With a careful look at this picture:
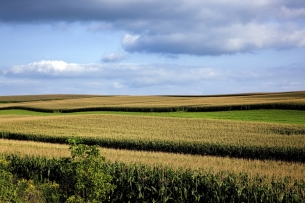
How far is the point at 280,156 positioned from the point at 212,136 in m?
6.31

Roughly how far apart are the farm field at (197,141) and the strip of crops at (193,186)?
0.27 feet

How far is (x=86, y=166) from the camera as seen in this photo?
13195 mm

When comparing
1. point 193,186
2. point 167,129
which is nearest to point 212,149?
point 167,129

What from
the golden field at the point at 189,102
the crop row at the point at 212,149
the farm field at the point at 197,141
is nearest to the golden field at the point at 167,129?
the farm field at the point at 197,141

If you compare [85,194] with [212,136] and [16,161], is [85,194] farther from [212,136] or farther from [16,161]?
[212,136]

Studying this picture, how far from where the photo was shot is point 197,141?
92.0ft

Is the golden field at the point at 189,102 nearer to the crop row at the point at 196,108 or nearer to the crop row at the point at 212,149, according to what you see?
the crop row at the point at 196,108

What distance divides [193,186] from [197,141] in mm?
13232

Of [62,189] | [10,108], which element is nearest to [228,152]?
[62,189]

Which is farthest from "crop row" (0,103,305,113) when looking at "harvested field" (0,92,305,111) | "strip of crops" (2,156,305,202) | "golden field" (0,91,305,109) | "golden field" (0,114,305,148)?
"strip of crops" (2,156,305,202)

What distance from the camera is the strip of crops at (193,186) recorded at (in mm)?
13749

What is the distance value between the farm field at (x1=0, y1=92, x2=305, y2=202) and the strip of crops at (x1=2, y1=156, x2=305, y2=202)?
8cm

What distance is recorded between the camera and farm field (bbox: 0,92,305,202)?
16.6 meters

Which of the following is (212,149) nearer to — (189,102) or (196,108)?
(196,108)
